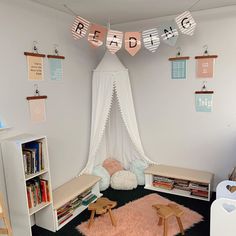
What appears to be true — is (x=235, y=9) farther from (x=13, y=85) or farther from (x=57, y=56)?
(x=13, y=85)

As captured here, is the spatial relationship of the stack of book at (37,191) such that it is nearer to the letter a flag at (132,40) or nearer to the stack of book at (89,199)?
the stack of book at (89,199)

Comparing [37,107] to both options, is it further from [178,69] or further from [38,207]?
[178,69]

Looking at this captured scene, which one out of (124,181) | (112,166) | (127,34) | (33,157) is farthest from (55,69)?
(124,181)

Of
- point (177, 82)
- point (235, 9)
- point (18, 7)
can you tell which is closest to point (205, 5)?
point (235, 9)

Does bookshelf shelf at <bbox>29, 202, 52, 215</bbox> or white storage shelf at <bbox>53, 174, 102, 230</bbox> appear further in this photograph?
white storage shelf at <bbox>53, 174, 102, 230</bbox>

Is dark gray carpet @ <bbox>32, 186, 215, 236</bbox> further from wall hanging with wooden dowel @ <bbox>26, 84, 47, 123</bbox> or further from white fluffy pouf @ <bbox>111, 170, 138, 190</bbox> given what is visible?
wall hanging with wooden dowel @ <bbox>26, 84, 47, 123</bbox>

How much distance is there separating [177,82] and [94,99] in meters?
1.14

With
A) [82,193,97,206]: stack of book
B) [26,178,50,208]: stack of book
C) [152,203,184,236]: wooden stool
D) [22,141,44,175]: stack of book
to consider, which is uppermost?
[22,141,44,175]: stack of book

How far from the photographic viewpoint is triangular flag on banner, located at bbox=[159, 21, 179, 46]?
2516 mm

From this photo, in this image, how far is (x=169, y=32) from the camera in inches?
99.8

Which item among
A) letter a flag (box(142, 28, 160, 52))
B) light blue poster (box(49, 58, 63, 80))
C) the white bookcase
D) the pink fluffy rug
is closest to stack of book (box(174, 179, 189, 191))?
the pink fluffy rug

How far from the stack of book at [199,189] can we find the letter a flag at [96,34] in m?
2.13

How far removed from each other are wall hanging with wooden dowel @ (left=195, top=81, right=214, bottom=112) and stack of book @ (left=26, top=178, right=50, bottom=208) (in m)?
2.06

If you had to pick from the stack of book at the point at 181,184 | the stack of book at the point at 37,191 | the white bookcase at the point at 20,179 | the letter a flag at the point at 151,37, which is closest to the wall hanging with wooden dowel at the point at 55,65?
the white bookcase at the point at 20,179
